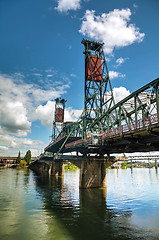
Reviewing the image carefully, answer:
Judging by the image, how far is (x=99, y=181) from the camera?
1575 inches

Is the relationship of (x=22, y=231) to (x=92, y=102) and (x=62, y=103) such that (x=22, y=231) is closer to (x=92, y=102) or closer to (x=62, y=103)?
(x=92, y=102)

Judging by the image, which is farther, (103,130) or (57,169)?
(57,169)

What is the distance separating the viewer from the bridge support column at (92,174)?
39344mm

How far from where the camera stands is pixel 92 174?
3991cm

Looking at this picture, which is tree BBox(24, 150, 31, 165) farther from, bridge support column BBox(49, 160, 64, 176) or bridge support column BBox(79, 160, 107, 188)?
bridge support column BBox(79, 160, 107, 188)

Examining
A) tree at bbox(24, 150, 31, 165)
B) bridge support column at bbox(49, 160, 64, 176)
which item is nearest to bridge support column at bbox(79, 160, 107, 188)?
bridge support column at bbox(49, 160, 64, 176)

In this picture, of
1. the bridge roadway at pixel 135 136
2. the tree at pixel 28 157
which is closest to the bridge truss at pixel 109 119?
the bridge roadway at pixel 135 136

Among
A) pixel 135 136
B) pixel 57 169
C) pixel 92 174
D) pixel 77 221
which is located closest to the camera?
pixel 77 221

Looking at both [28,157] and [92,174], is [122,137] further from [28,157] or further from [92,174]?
[28,157]

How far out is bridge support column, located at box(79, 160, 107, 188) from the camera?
1549 inches

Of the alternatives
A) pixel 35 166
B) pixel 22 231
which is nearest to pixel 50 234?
pixel 22 231

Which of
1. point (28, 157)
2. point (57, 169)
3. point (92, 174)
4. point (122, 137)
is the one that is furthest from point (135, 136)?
point (28, 157)

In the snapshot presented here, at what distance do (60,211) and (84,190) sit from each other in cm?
1638

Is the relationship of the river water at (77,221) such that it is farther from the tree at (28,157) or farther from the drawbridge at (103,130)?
the tree at (28,157)
